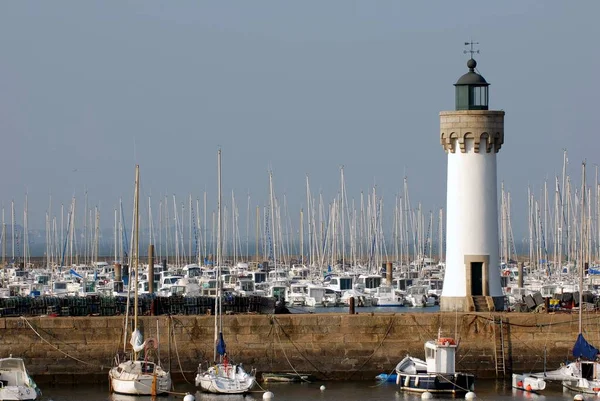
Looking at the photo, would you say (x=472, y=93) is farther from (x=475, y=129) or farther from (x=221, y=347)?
(x=221, y=347)

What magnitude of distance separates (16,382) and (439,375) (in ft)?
30.7

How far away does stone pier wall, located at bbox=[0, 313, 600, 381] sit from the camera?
31812 millimetres

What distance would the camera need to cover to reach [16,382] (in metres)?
29.7

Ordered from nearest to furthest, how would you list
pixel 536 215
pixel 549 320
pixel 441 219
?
pixel 549 320, pixel 536 215, pixel 441 219

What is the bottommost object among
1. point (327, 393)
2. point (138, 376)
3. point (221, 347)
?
point (327, 393)

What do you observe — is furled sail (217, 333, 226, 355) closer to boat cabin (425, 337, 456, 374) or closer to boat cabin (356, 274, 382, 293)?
boat cabin (425, 337, 456, 374)

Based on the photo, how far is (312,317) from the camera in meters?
32.2

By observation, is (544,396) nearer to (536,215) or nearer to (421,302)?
(421,302)

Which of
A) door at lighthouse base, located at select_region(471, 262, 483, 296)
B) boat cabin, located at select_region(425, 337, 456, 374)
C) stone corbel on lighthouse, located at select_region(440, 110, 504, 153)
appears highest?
stone corbel on lighthouse, located at select_region(440, 110, 504, 153)

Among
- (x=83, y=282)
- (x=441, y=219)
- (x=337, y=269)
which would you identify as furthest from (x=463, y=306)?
(x=441, y=219)

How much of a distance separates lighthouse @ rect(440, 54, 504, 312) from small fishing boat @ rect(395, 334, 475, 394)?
11.6 ft

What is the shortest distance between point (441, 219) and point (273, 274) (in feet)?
52.6

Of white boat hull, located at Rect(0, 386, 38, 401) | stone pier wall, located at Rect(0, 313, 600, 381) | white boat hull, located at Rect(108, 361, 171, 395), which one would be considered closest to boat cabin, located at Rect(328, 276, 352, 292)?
stone pier wall, located at Rect(0, 313, 600, 381)

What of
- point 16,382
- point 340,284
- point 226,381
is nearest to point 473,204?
point 226,381
